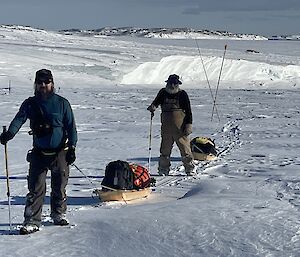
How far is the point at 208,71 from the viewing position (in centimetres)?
3416

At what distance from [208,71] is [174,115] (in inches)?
1012

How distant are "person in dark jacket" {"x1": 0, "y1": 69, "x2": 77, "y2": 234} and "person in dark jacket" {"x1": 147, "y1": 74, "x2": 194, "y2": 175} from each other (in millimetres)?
3052

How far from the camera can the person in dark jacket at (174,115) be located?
874 cm

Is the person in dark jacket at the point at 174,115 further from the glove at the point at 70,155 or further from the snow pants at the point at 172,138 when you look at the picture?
the glove at the point at 70,155

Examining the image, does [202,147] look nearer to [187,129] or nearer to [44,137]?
[187,129]

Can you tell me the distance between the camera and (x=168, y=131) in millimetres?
8961

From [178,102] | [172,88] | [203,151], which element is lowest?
[203,151]

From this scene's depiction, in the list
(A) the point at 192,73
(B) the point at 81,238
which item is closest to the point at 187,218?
(B) the point at 81,238

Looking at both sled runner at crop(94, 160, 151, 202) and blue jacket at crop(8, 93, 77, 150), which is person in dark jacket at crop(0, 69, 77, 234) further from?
sled runner at crop(94, 160, 151, 202)

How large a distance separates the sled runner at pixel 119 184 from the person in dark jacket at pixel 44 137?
1318 mm

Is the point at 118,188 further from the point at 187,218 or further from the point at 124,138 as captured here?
the point at 124,138

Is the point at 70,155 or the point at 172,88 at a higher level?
the point at 172,88

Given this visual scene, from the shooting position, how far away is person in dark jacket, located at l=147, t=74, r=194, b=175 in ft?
28.7

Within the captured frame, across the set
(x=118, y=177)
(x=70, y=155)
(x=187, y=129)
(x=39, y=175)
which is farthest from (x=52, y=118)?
(x=187, y=129)
